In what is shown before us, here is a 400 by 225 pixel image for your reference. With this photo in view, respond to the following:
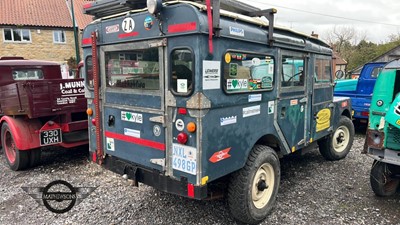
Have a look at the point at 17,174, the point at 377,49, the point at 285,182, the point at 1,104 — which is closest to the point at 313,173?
the point at 285,182

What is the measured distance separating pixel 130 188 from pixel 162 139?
182 centimetres

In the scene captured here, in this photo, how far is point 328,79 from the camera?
5578 mm

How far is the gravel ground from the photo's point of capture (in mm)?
3781

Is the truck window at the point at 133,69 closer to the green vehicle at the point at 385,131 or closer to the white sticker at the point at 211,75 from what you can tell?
the white sticker at the point at 211,75

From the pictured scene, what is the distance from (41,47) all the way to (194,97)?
82.9 feet

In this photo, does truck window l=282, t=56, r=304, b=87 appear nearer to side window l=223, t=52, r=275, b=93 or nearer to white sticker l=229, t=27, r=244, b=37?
side window l=223, t=52, r=275, b=93

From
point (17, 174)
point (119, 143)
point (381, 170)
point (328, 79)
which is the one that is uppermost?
point (328, 79)

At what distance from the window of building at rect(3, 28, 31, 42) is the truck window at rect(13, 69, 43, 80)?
1975 centimetres

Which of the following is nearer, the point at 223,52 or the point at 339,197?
the point at 223,52

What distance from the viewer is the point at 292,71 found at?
437 centimetres

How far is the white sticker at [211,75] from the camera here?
2895mm

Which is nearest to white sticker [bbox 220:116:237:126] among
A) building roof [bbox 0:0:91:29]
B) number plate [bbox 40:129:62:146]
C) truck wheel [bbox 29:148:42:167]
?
number plate [bbox 40:129:62:146]

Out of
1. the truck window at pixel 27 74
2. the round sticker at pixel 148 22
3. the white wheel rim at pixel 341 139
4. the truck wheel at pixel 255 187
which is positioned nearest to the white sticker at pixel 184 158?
the truck wheel at pixel 255 187

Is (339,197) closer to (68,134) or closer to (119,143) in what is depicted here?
(119,143)
